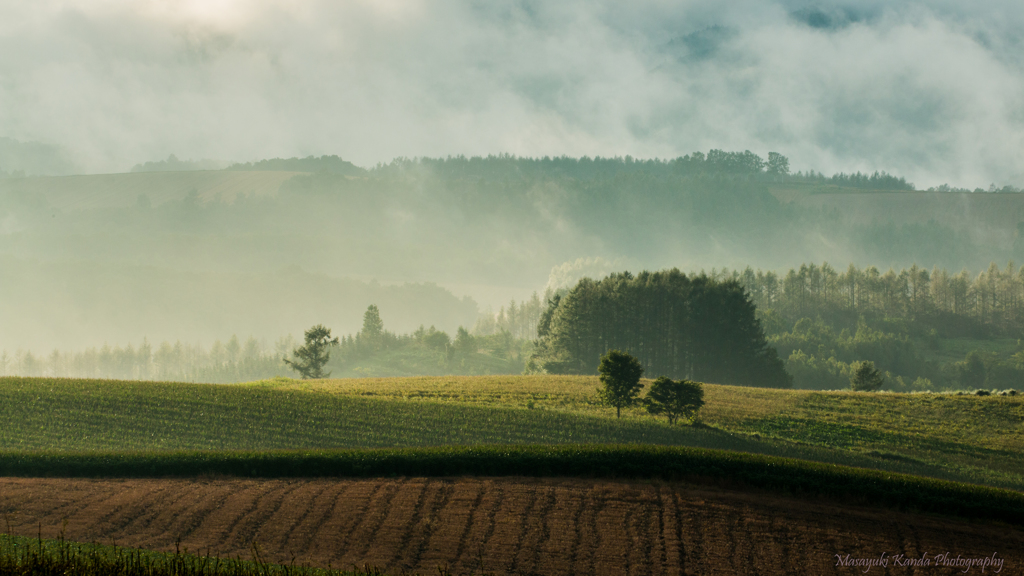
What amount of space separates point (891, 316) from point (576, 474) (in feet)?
560

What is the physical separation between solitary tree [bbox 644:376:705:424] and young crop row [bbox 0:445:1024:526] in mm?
17502

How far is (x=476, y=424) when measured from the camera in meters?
41.6

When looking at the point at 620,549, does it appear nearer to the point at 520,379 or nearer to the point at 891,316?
the point at 520,379

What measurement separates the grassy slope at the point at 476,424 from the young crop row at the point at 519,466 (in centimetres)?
624

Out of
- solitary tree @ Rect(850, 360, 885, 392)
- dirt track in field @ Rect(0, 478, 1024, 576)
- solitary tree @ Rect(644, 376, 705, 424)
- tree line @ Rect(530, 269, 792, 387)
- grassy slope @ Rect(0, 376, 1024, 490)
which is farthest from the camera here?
tree line @ Rect(530, 269, 792, 387)

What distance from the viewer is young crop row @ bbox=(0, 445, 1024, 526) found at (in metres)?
25.4

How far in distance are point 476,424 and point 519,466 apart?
14.9 metres

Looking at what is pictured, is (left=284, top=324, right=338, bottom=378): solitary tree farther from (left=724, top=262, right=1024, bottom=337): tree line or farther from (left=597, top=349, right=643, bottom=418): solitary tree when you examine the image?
(left=724, top=262, right=1024, bottom=337): tree line

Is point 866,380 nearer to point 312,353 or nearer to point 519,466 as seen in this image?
point 519,466

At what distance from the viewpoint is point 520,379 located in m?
68.6

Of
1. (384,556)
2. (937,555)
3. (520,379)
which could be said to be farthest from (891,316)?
(384,556)

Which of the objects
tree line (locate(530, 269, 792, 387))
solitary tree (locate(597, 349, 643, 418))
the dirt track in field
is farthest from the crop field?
tree line (locate(530, 269, 792, 387))

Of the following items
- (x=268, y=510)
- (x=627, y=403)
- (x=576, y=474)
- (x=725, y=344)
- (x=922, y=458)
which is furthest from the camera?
(x=725, y=344)

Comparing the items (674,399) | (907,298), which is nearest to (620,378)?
(674,399)
